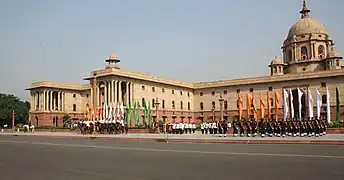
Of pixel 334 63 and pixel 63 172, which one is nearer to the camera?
pixel 63 172

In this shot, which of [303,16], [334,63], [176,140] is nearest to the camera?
[176,140]

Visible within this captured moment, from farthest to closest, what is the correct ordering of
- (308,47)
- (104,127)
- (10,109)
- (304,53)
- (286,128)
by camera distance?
(10,109) < (304,53) < (308,47) < (104,127) < (286,128)

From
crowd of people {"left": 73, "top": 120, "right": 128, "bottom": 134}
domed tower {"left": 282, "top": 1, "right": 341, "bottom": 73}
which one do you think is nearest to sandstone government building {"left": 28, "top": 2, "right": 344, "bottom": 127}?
domed tower {"left": 282, "top": 1, "right": 341, "bottom": 73}

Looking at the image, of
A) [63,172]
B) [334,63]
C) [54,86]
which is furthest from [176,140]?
[54,86]

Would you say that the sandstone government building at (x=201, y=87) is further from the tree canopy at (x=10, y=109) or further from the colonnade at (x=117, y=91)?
the tree canopy at (x=10, y=109)

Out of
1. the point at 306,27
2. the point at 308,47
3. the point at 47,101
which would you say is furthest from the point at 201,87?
the point at 47,101

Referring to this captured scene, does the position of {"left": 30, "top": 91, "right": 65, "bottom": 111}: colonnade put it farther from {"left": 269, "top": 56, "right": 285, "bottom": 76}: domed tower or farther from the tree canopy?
{"left": 269, "top": 56, "right": 285, "bottom": 76}: domed tower

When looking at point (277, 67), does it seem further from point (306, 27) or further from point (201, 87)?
point (201, 87)

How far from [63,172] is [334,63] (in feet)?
199

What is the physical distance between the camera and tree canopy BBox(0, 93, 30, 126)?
256ft

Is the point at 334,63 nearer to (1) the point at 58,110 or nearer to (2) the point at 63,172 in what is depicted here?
(1) the point at 58,110

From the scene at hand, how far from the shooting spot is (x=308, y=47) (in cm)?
6631

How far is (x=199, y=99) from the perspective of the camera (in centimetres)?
7575

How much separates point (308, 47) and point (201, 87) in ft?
72.6
